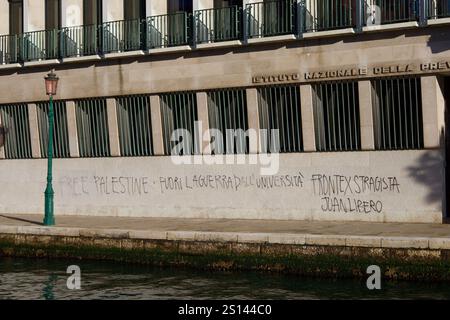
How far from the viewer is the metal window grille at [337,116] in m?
31.0

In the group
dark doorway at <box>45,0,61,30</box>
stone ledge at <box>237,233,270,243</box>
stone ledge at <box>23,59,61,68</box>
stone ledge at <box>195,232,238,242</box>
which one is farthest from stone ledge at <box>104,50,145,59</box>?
stone ledge at <box>237,233,270,243</box>

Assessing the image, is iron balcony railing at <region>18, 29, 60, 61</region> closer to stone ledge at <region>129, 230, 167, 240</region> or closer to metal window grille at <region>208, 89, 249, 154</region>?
metal window grille at <region>208, 89, 249, 154</region>

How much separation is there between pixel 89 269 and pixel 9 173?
1284cm

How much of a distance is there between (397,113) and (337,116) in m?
1.99

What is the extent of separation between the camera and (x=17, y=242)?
3045 centimetres

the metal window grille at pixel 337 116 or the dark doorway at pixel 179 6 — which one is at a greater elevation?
the dark doorway at pixel 179 6

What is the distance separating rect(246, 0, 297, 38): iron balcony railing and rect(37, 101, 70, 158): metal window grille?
8707 millimetres

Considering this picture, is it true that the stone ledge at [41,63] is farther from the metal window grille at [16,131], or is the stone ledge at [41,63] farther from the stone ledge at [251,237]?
the stone ledge at [251,237]

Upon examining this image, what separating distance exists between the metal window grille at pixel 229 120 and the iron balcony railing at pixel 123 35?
142 inches

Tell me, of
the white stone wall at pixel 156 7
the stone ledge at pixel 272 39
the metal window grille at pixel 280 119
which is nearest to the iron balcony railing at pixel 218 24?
the stone ledge at pixel 272 39

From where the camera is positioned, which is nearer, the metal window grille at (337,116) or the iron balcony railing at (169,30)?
the metal window grille at (337,116)

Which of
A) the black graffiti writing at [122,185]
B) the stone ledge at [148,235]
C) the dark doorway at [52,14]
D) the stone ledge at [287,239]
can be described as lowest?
the stone ledge at [287,239]
